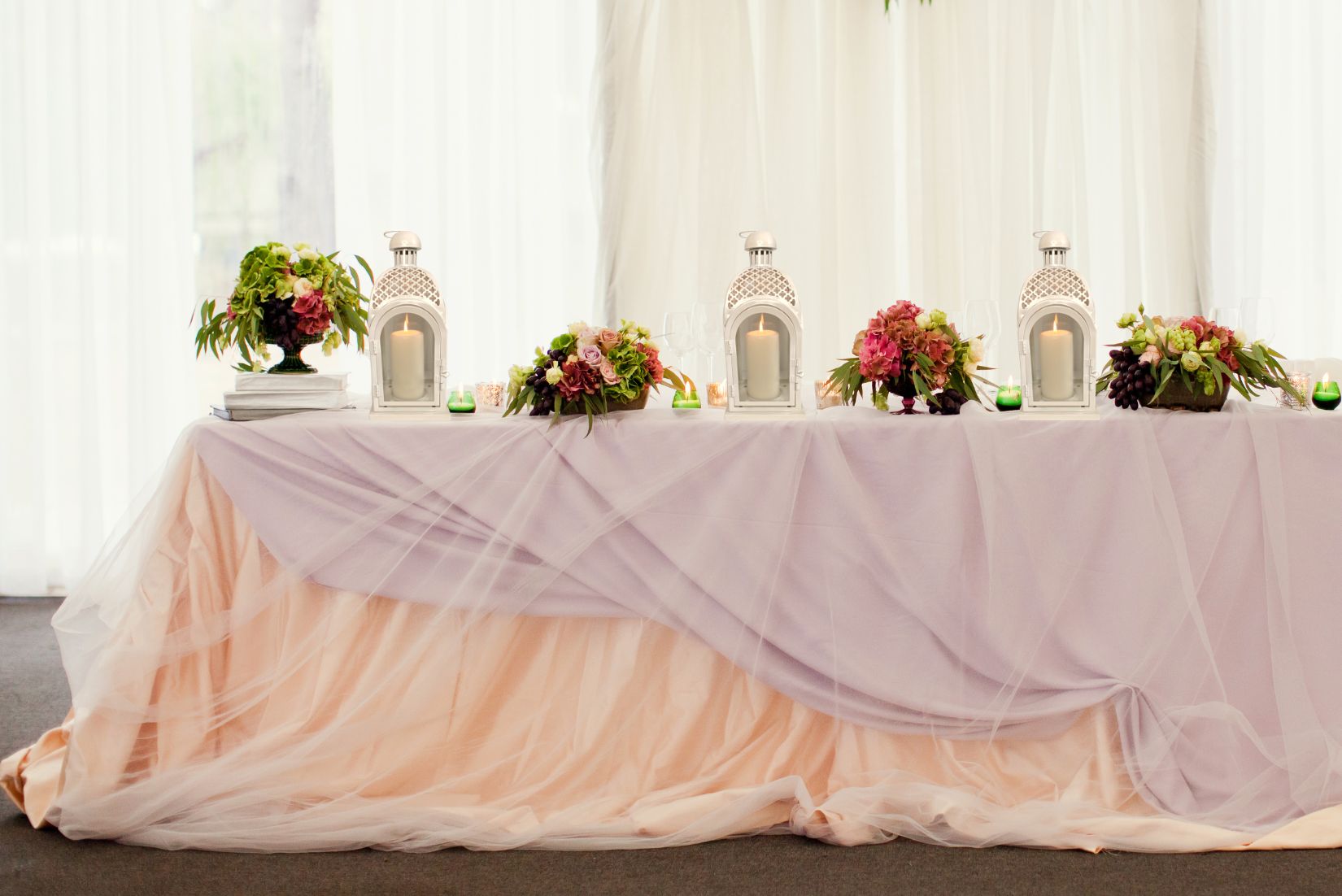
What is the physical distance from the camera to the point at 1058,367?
2221 millimetres

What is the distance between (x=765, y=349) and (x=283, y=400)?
108 cm

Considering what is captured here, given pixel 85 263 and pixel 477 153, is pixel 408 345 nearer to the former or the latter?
pixel 477 153

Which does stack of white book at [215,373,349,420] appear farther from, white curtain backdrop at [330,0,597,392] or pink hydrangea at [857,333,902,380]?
white curtain backdrop at [330,0,597,392]

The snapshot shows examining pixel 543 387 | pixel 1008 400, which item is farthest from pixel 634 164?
pixel 1008 400

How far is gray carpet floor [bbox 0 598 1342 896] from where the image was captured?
6.14 ft

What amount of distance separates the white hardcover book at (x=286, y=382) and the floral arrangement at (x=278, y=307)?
6cm

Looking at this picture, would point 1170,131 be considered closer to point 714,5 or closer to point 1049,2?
point 1049,2

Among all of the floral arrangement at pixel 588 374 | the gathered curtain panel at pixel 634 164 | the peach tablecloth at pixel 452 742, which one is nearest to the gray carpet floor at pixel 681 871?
the peach tablecloth at pixel 452 742

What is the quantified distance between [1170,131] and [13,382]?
482 cm

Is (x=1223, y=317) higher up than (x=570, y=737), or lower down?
higher up

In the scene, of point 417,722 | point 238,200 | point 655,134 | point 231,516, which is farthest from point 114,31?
point 417,722

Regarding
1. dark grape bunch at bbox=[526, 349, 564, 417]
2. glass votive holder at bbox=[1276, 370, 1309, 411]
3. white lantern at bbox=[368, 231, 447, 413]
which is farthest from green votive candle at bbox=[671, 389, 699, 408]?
glass votive holder at bbox=[1276, 370, 1309, 411]

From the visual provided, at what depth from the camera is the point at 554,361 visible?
87.8 inches

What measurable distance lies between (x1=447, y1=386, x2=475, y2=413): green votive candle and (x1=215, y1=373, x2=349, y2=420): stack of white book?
0.88 ft
